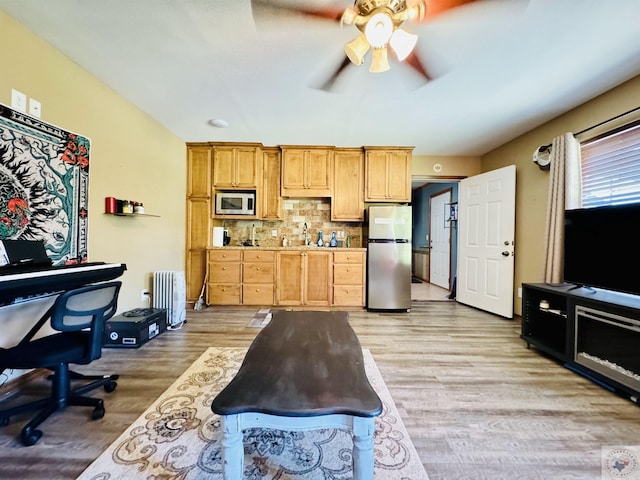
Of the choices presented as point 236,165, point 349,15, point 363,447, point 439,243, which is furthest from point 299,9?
point 439,243

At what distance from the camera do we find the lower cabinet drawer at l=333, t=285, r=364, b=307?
154 inches

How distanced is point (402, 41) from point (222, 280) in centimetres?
358

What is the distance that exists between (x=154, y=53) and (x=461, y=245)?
15.1 ft

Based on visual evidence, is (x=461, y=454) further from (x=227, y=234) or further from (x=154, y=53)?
(x=227, y=234)

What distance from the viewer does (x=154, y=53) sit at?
2035 mm

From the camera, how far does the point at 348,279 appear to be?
154 inches

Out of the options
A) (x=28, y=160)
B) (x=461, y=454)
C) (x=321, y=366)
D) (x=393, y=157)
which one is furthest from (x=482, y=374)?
(x=28, y=160)

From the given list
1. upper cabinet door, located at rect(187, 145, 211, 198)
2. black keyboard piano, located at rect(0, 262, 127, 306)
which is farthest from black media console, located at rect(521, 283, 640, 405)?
upper cabinet door, located at rect(187, 145, 211, 198)

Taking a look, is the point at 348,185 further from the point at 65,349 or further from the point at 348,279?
the point at 65,349

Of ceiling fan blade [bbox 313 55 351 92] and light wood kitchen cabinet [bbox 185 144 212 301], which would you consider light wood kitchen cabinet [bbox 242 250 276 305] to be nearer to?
light wood kitchen cabinet [bbox 185 144 212 301]

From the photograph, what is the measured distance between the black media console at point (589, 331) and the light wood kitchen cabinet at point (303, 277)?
241 cm

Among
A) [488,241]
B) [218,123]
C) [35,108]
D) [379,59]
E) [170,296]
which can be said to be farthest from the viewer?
[488,241]

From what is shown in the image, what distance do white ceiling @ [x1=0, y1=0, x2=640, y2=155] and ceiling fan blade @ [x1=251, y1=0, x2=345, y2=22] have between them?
4 cm

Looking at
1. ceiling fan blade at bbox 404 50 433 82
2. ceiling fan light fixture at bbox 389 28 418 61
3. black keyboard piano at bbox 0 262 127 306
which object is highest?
ceiling fan blade at bbox 404 50 433 82
